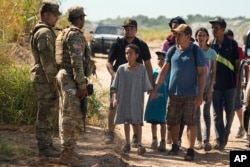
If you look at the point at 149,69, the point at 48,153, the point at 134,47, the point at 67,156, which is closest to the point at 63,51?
the point at 67,156

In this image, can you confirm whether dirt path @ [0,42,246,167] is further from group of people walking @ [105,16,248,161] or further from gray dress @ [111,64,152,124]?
gray dress @ [111,64,152,124]

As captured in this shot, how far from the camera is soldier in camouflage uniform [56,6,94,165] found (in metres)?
5.80

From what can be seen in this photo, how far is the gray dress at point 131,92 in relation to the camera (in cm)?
739

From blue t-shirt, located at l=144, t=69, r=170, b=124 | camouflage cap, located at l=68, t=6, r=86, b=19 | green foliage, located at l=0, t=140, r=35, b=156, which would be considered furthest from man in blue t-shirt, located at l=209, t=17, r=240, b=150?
green foliage, located at l=0, t=140, r=35, b=156

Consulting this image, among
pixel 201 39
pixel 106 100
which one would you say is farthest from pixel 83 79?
pixel 106 100

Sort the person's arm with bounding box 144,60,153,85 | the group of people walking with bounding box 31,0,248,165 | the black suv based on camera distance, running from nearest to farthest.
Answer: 1. the group of people walking with bounding box 31,0,248,165
2. the person's arm with bounding box 144,60,153,85
3. the black suv

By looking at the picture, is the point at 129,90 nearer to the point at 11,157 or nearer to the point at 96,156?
the point at 96,156

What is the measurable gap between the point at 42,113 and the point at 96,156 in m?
0.93

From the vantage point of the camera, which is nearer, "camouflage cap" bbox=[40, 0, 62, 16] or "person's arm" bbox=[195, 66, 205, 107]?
"camouflage cap" bbox=[40, 0, 62, 16]

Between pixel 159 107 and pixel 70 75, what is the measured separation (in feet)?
7.66

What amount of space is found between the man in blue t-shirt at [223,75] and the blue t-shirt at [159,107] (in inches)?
31.6

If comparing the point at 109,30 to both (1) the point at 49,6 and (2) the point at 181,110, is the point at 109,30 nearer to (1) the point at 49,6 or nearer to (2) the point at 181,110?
(2) the point at 181,110

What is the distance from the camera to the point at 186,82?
709cm

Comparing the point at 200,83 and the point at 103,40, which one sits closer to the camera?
the point at 200,83
